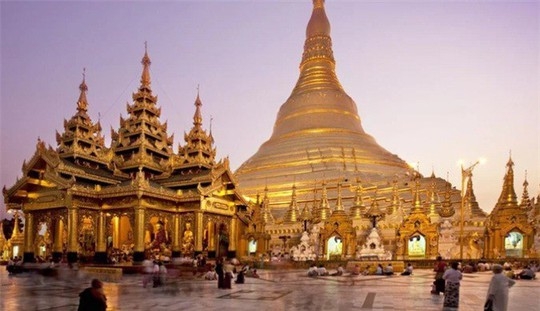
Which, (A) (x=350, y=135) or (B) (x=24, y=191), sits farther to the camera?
(A) (x=350, y=135)

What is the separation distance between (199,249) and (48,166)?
8.91m

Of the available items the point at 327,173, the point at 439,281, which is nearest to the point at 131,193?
the point at 439,281

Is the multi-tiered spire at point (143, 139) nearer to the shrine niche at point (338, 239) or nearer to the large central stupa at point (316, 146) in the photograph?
the shrine niche at point (338, 239)

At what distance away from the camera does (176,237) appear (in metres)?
26.3

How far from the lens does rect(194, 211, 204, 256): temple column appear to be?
25.8m

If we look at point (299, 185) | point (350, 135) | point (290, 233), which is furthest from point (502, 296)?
point (350, 135)

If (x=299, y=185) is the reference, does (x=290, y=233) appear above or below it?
below

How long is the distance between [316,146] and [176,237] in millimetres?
26217

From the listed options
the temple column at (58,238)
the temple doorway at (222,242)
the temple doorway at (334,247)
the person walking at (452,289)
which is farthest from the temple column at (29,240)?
the person walking at (452,289)

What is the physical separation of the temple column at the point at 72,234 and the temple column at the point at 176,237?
4959 millimetres

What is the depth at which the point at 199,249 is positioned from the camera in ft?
84.9

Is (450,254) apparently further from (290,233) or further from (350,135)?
(350,135)

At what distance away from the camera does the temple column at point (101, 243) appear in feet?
81.8

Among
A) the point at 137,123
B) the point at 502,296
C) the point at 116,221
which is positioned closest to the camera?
the point at 502,296
